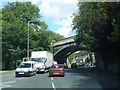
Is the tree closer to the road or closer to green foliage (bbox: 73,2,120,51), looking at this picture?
green foliage (bbox: 73,2,120,51)

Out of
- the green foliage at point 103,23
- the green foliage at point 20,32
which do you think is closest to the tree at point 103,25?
the green foliage at point 103,23

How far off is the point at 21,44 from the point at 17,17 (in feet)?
21.7

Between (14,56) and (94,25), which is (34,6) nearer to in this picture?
(14,56)

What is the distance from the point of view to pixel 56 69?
22828 millimetres

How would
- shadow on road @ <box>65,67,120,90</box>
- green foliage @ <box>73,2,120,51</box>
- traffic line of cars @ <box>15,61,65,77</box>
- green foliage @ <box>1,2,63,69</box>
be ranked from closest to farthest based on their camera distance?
shadow on road @ <box>65,67,120,90</box> → green foliage @ <box>73,2,120,51</box> → traffic line of cars @ <box>15,61,65,77</box> → green foliage @ <box>1,2,63,69</box>

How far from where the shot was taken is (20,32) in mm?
43375

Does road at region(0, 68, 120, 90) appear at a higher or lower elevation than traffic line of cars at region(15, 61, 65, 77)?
lower

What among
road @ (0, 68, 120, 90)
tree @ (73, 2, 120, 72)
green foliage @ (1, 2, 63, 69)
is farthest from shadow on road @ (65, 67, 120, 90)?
green foliage @ (1, 2, 63, 69)

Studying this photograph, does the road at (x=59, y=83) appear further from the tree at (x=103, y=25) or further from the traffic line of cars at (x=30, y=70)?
the traffic line of cars at (x=30, y=70)

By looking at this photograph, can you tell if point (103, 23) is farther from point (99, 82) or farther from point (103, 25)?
point (99, 82)

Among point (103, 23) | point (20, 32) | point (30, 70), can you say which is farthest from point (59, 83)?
point (20, 32)

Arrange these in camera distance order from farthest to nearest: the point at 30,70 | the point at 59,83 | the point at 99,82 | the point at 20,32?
the point at 20,32, the point at 30,70, the point at 99,82, the point at 59,83

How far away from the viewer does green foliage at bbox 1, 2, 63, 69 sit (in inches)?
1686

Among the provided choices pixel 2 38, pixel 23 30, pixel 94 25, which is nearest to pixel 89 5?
pixel 94 25
